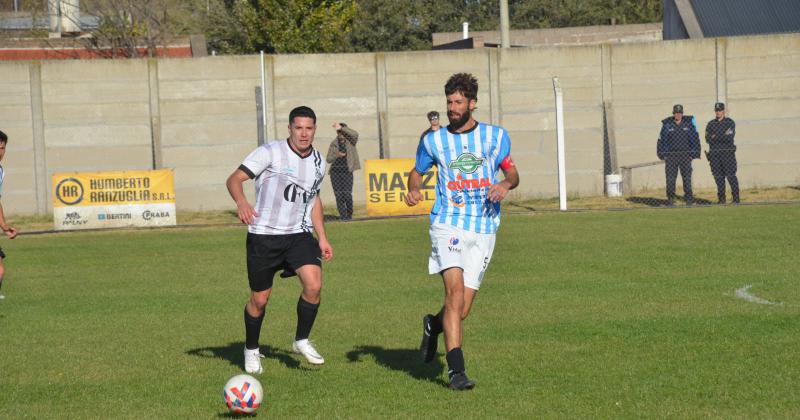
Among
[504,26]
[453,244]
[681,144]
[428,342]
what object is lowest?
[428,342]

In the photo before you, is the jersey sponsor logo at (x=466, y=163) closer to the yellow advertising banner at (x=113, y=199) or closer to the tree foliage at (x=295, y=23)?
the yellow advertising banner at (x=113, y=199)

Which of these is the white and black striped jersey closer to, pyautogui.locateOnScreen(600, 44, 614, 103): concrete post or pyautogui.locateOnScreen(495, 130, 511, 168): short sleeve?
pyautogui.locateOnScreen(495, 130, 511, 168): short sleeve

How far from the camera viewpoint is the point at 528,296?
11828 mm

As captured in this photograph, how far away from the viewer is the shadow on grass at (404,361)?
8.01m

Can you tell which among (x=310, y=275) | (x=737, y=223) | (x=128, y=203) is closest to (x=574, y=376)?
(x=310, y=275)

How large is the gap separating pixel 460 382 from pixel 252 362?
180cm

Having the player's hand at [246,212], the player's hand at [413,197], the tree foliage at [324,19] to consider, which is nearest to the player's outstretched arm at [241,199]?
the player's hand at [246,212]

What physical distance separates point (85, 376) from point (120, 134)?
20.2 metres

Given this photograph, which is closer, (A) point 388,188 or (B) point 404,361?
(B) point 404,361

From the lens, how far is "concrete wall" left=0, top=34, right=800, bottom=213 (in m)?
27.6

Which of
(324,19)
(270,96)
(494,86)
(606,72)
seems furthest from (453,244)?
(324,19)

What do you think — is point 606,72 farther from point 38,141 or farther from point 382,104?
point 38,141

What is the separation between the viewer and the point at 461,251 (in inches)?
298

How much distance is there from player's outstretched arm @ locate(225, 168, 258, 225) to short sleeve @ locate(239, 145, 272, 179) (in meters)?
0.04
